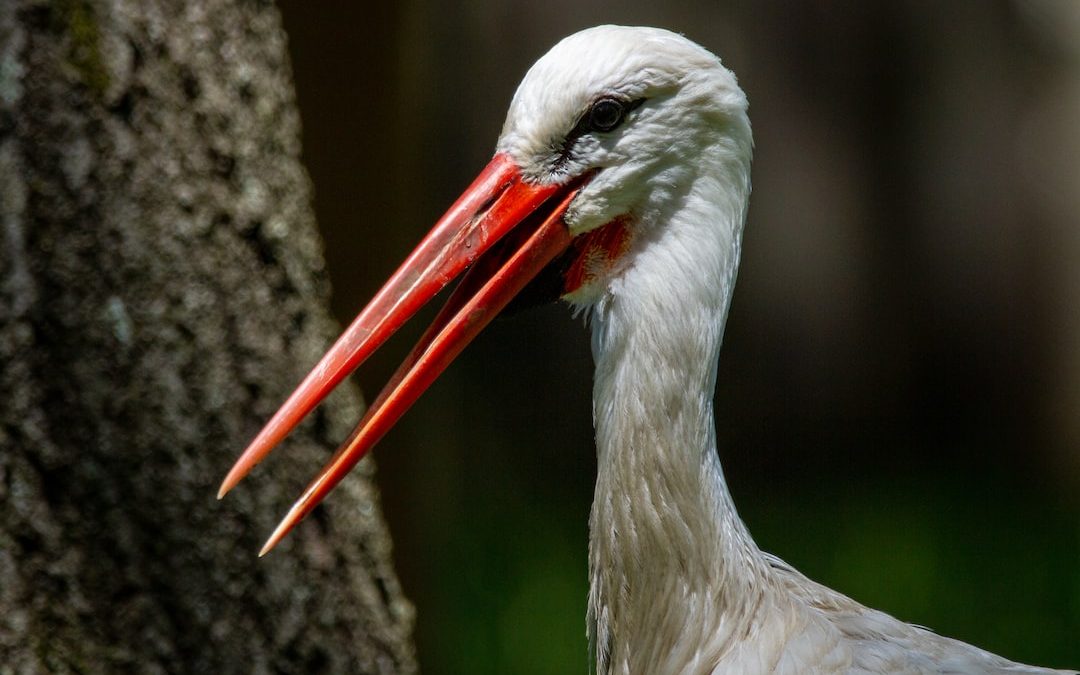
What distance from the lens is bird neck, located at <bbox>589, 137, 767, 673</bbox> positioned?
174 centimetres

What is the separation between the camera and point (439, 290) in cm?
171

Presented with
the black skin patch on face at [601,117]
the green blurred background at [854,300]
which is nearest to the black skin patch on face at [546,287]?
the black skin patch on face at [601,117]

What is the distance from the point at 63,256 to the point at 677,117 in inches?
37.7

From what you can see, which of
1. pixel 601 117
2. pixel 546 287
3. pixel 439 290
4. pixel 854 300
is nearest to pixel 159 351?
pixel 439 290

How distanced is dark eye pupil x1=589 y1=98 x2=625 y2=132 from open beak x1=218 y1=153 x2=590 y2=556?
85mm

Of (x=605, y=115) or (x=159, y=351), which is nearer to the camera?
(x=605, y=115)

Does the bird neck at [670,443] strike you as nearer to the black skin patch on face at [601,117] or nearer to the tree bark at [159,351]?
the black skin patch on face at [601,117]

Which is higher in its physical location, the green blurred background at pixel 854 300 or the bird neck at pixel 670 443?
the bird neck at pixel 670 443

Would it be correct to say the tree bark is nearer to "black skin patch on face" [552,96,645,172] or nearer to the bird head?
the bird head

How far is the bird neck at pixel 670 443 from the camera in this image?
5.71ft

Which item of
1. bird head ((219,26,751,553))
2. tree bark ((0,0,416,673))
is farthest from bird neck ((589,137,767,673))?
tree bark ((0,0,416,673))

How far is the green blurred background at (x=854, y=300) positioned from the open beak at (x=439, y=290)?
322 cm

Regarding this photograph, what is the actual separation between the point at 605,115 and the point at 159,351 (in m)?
0.81

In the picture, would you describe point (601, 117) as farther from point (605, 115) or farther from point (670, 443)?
point (670, 443)
